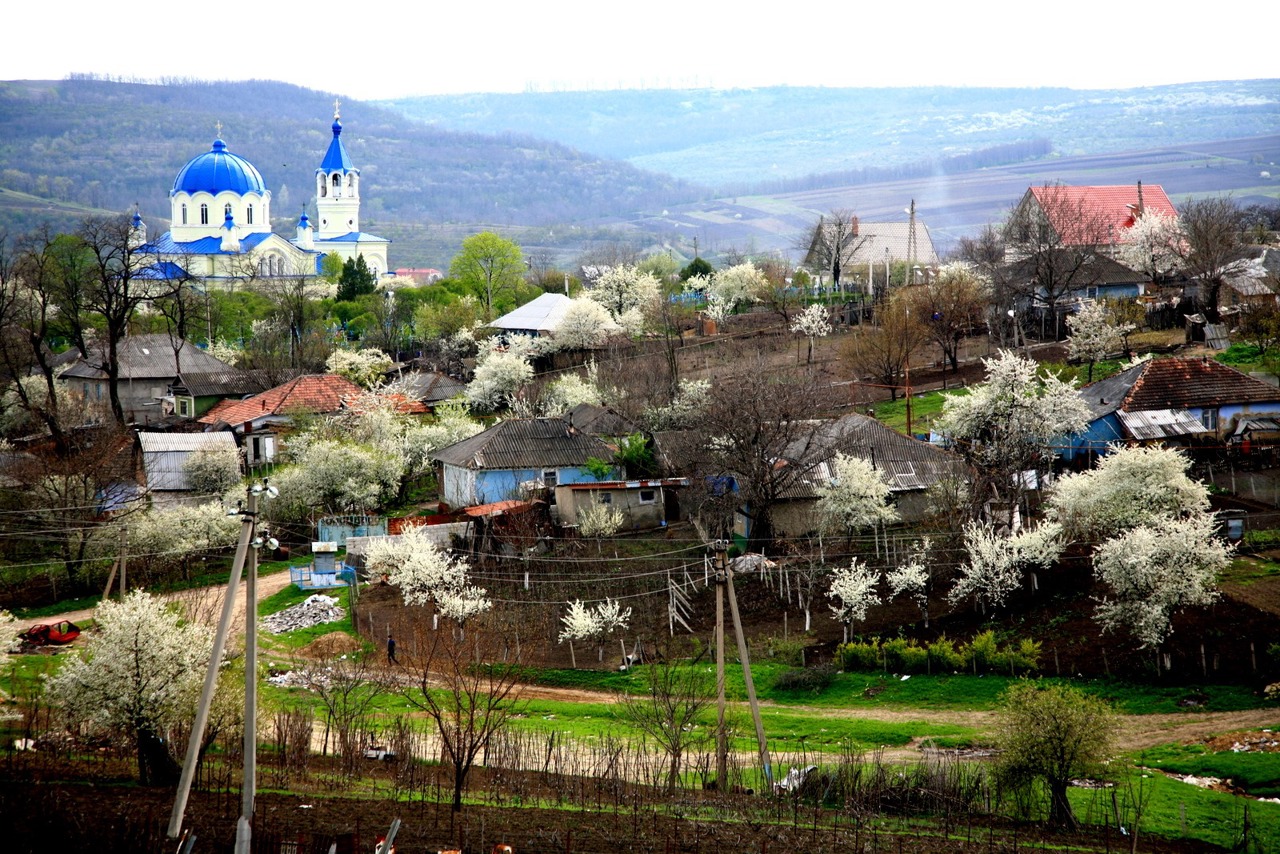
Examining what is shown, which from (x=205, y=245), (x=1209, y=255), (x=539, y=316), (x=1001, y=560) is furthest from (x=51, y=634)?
(x=205, y=245)

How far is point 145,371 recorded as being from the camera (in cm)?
5797

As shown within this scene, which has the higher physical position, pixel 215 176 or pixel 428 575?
pixel 215 176

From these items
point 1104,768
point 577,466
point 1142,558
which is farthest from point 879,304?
point 1104,768

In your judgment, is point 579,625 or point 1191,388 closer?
point 579,625

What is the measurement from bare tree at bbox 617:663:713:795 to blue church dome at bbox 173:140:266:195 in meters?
91.2

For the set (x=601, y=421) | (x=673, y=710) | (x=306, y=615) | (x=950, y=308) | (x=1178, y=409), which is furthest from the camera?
(x=950, y=308)

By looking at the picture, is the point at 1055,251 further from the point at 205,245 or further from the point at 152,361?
the point at 205,245

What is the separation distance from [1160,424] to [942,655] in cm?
1238

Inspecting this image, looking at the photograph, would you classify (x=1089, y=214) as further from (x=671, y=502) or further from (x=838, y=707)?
(x=838, y=707)

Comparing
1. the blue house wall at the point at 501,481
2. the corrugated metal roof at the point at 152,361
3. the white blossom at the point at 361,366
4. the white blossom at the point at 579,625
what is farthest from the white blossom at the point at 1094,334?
the corrugated metal roof at the point at 152,361

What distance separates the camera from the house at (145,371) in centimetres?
5725

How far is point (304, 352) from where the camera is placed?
211 feet

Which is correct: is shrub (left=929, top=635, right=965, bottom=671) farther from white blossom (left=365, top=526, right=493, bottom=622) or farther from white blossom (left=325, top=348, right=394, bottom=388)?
white blossom (left=325, top=348, right=394, bottom=388)

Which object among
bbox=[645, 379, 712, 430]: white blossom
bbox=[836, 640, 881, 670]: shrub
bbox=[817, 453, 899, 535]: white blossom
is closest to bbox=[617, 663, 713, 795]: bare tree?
bbox=[836, 640, 881, 670]: shrub
